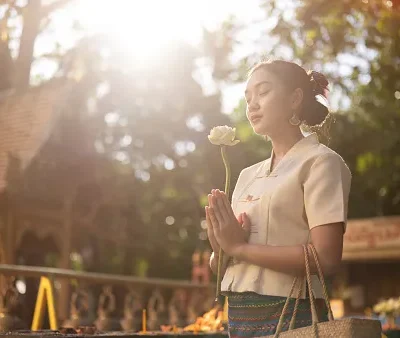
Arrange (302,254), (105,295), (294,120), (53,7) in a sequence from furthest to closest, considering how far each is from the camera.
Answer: (53,7)
(105,295)
(294,120)
(302,254)

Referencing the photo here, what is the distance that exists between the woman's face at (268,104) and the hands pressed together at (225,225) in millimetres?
355

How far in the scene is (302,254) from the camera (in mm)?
2209

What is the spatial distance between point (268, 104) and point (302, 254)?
0.61 meters

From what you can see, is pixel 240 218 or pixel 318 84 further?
pixel 318 84

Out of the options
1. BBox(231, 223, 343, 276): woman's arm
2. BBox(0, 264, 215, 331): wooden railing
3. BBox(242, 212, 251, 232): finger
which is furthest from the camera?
BBox(0, 264, 215, 331): wooden railing

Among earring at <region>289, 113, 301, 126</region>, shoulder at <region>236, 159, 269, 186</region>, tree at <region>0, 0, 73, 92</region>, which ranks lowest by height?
shoulder at <region>236, 159, 269, 186</region>

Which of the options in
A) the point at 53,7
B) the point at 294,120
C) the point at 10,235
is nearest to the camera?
the point at 294,120

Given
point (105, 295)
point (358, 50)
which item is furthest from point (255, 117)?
point (358, 50)

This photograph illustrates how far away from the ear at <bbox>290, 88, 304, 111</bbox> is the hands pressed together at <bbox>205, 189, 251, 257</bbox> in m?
0.46

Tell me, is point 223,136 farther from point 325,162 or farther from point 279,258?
point 279,258

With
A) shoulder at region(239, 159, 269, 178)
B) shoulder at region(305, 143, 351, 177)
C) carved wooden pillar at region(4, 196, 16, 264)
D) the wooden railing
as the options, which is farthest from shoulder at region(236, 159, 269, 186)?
carved wooden pillar at region(4, 196, 16, 264)

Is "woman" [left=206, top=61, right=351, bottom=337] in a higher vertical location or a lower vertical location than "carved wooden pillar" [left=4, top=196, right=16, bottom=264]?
lower

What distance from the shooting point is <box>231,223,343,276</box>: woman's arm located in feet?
7.22

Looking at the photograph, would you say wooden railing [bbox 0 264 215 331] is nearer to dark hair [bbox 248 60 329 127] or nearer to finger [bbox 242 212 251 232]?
finger [bbox 242 212 251 232]
